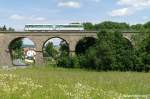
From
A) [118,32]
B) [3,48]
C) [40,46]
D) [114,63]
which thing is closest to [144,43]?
[118,32]

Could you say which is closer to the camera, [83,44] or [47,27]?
[47,27]

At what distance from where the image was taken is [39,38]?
92.2m

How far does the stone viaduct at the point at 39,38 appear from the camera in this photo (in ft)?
299

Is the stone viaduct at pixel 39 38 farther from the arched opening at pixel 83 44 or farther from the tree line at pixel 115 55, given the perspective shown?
the tree line at pixel 115 55

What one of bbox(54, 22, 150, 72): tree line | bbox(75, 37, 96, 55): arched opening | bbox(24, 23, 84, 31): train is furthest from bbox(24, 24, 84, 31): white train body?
bbox(54, 22, 150, 72): tree line

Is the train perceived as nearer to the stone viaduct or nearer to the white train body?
the white train body

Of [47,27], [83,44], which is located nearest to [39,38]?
[47,27]

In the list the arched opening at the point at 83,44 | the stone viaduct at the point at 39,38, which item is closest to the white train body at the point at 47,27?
the stone viaduct at the point at 39,38

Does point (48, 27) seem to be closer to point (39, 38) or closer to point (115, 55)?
point (39, 38)

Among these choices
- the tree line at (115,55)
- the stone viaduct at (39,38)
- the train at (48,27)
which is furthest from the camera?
the train at (48,27)

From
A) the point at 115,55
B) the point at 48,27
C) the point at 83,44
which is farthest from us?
the point at 83,44

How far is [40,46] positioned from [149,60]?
98.9 ft

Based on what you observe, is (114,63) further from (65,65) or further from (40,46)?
(40,46)

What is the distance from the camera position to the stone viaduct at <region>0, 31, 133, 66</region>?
9100 cm
